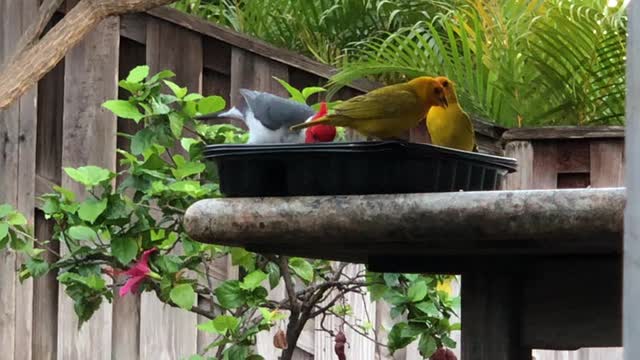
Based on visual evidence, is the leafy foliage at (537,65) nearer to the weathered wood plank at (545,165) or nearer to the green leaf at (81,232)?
the weathered wood plank at (545,165)

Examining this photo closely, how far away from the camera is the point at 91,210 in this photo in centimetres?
277

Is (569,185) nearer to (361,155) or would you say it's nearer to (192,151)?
(192,151)

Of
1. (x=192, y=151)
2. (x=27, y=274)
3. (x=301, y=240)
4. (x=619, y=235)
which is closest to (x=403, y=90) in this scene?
(x=301, y=240)

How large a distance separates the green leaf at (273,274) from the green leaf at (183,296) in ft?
0.68

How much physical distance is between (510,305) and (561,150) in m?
1.46

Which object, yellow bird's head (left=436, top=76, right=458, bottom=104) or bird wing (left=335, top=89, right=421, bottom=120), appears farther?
yellow bird's head (left=436, top=76, right=458, bottom=104)

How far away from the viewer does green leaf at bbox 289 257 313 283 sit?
117 inches

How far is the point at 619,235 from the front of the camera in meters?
1.17

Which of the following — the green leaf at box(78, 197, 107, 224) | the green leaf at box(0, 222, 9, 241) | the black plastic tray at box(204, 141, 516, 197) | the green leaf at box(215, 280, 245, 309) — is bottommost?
the green leaf at box(215, 280, 245, 309)

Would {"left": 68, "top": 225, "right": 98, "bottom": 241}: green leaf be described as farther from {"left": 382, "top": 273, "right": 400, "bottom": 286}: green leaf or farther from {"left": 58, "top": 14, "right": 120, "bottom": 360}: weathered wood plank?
{"left": 58, "top": 14, "right": 120, "bottom": 360}: weathered wood plank

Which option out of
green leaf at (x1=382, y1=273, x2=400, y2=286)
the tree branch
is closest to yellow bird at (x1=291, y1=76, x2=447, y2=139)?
green leaf at (x1=382, y1=273, x2=400, y2=286)

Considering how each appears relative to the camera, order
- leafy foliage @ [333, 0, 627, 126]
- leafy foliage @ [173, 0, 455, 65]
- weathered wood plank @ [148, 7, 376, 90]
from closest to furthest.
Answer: leafy foliage @ [333, 0, 627, 126], weathered wood plank @ [148, 7, 376, 90], leafy foliage @ [173, 0, 455, 65]

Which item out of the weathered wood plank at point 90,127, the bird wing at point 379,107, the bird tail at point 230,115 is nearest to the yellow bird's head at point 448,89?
the bird wing at point 379,107

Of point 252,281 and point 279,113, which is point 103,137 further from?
point 279,113
